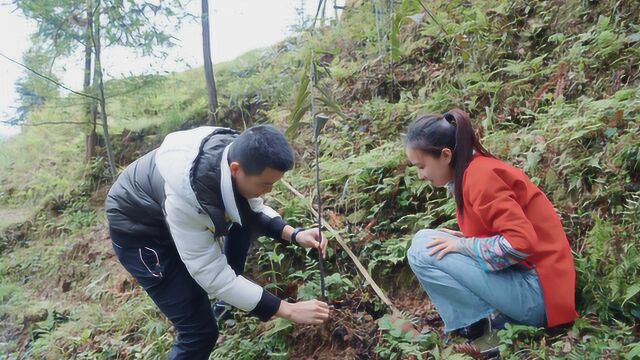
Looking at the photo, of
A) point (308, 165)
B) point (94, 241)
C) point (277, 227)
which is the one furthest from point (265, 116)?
point (277, 227)

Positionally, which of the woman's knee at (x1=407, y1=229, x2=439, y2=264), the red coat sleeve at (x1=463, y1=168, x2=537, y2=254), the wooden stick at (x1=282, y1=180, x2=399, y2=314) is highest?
the red coat sleeve at (x1=463, y1=168, x2=537, y2=254)

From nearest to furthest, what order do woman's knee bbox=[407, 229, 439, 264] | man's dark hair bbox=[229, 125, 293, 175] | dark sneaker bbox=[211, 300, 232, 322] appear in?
man's dark hair bbox=[229, 125, 293, 175]
woman's knee bbox=[407, 229, 439, 264]
dark sneaker bbox=[211, 300, 232, 322]

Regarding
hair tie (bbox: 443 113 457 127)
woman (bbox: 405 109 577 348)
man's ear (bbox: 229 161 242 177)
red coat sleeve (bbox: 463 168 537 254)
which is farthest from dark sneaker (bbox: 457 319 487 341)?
man's ear (bbox: 229 161 242 177)

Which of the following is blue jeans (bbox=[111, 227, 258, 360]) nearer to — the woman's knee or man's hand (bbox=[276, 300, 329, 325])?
man's hand (bbox=[276, 300, 329, 325])

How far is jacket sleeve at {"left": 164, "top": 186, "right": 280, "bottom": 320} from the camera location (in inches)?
101

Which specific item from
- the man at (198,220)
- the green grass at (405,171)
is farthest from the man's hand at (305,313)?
the green grass at (405,171)

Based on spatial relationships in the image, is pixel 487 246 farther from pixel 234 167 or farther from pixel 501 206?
pixel 234 167

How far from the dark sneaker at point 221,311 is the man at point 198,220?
Answer: 696 millimetres

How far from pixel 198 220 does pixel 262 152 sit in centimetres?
54

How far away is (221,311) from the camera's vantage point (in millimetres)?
3701

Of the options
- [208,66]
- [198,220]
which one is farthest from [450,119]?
[208,66]

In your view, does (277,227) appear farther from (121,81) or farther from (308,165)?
(121,81)

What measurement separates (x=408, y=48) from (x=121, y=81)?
386cm

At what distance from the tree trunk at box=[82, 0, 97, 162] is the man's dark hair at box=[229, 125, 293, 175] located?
16.5ft
